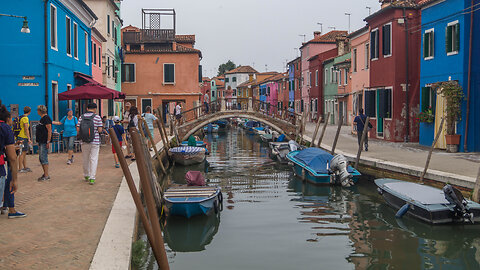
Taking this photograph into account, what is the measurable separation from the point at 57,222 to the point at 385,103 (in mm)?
17576

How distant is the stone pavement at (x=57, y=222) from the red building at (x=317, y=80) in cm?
3194

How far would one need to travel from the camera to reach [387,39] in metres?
22.1

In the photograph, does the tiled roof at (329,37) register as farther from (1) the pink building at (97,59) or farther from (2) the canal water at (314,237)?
(2) the canal water at (314,237)

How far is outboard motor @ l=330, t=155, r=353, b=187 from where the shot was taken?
14.2m

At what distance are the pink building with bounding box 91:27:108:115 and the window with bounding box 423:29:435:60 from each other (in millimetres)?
14856

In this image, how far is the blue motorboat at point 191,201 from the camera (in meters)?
10.1

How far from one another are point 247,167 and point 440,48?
833 centimetres

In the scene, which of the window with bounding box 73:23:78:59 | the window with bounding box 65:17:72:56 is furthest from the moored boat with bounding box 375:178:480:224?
the window with bounding box 73:23:78:59

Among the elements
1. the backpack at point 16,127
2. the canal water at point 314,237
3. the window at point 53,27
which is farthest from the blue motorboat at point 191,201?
the window at point 53,27

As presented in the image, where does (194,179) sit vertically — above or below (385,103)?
below

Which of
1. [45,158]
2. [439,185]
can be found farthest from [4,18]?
[439,185]

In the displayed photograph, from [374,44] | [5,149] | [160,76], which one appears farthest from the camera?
[160,76]

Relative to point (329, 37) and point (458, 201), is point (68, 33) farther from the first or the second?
point (329, 37)

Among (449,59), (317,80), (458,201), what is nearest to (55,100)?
(458,201)
